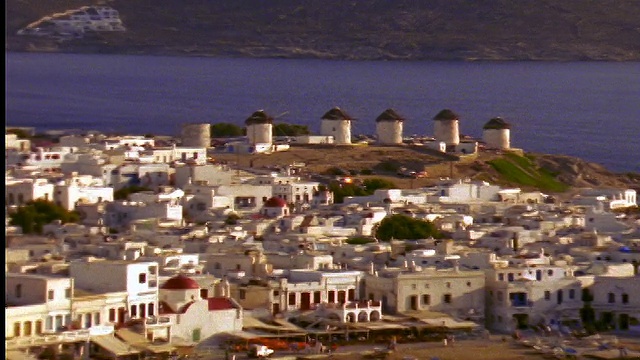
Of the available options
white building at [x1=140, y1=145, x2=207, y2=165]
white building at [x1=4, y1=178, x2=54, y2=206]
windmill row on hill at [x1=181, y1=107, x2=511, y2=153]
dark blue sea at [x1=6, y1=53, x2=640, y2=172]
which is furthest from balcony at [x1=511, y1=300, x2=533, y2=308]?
dark blue sea at [x1=6, y1=53, x2=640, y2=172]

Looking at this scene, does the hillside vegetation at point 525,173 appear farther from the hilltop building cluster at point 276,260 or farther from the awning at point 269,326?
the awning at point 269,326

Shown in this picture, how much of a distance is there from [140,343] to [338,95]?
59150mm

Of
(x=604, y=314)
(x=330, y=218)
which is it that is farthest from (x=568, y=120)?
(x=604, y=314)

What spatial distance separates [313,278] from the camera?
83.0ft

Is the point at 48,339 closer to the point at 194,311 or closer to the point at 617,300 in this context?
the point at 194,311

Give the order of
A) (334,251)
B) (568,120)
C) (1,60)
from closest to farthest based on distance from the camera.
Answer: (1,60) → (334,251) → (568,120)

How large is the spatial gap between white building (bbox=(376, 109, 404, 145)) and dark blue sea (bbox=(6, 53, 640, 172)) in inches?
236

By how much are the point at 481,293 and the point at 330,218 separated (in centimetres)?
591

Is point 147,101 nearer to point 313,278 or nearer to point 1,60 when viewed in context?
point 313,278

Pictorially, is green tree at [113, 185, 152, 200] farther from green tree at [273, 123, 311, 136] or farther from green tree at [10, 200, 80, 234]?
green tree at [273, 123, 311, 136]

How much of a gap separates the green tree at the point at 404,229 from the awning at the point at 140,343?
7.89 m

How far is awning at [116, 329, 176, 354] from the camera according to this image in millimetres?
22188

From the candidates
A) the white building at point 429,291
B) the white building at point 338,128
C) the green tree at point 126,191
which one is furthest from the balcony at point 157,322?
the white building at point 338,128

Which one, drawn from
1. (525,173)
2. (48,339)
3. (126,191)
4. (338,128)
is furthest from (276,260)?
(338,128)
